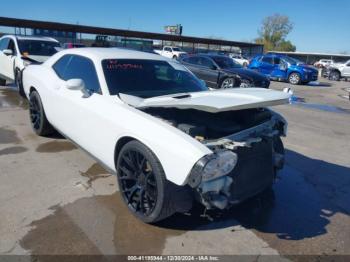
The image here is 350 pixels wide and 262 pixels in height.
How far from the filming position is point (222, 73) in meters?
12.8

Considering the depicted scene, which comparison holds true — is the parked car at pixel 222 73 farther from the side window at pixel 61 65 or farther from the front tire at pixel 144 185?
the front tire at pixel 144 185

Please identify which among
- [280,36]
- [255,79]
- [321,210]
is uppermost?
[280,36]

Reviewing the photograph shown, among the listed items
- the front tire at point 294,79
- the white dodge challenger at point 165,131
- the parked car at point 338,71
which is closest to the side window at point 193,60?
the front tire at point 294,79

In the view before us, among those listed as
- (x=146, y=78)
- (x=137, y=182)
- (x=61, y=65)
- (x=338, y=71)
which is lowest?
(x=137, y=182)

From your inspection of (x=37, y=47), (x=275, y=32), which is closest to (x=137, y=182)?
(x=37, y=47)

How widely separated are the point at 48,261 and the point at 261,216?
214cm

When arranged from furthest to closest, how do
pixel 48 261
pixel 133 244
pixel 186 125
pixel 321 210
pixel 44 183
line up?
pixel 44 183
pixel 321 210
pixel 186 125
pixel 133 244
pixel 48 261

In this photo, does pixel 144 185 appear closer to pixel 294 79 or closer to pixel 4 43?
pixel 4 43

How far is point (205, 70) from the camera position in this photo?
13273 mm

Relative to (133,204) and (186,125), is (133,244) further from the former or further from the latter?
(186,125)

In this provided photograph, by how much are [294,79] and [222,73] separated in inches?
345

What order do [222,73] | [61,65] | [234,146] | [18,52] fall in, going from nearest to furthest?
[234,146] < [61,65] < [18,52] < [222,73]

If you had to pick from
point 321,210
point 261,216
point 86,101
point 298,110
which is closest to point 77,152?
point 86,101

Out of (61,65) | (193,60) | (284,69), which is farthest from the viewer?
(284,69)
